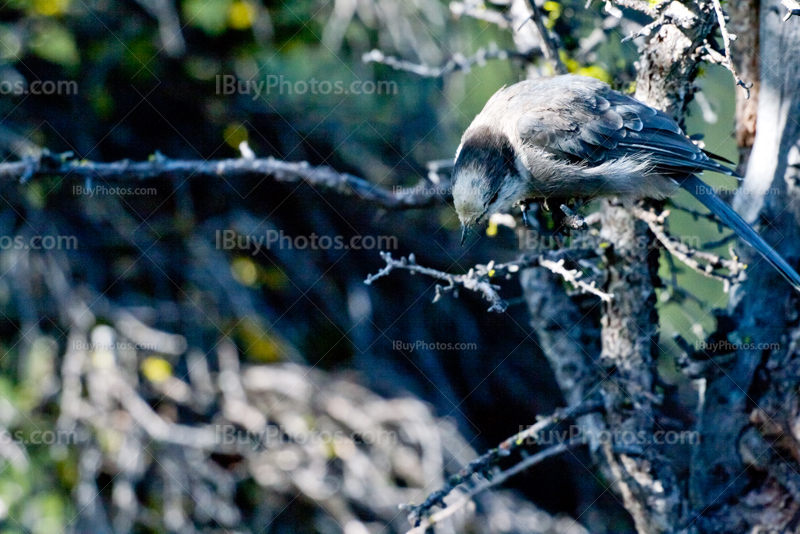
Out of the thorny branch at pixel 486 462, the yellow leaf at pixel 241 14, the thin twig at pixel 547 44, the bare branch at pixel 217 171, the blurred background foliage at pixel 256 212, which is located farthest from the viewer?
the yellow leaf at pixel 241 14

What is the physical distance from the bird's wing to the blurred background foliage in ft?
5.24

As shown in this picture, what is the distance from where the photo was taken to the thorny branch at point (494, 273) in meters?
2.10

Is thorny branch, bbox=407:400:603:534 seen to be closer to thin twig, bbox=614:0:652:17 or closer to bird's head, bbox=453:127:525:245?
bird's head, bbox=453:127:525:245

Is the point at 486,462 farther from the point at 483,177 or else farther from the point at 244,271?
the point at 244,271

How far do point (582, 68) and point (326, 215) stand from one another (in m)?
2.30

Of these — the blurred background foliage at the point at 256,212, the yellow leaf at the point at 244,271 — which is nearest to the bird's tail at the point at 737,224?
the blurred background foliage at the point at 256,212

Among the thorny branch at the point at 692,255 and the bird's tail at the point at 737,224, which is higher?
the bird's tail at the point at 737,224

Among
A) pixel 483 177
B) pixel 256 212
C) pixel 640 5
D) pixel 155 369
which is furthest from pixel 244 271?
pixel 640 5

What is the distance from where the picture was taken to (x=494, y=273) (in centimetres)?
228

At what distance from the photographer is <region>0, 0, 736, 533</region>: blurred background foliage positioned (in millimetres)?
4234

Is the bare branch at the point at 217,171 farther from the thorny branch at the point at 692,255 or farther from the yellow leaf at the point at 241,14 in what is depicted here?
the yellow leaf at the point at 241,14

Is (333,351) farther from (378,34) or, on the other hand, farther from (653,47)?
(653,47)

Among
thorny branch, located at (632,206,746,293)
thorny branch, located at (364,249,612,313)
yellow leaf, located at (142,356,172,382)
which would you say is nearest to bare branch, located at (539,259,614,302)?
thorny branch, located at (364,249,612,313)

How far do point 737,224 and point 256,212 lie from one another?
10.7 ft
